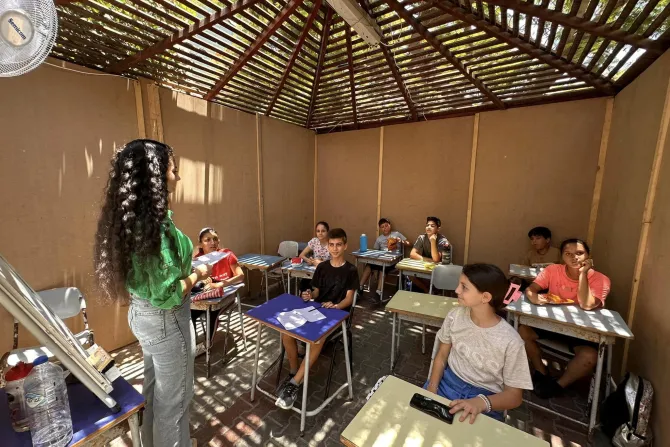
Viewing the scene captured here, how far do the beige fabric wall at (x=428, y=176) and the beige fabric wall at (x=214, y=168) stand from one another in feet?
10.2

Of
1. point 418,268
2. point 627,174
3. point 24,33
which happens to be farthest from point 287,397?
point 627,174

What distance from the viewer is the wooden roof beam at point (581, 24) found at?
2504mm

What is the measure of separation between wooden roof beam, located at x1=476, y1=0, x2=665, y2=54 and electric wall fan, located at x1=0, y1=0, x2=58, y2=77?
336cm

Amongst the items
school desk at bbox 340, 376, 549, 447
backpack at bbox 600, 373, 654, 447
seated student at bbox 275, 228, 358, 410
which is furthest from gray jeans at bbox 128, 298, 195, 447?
backpack at bbox 600, 373, 654, 447

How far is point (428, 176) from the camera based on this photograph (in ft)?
18.8

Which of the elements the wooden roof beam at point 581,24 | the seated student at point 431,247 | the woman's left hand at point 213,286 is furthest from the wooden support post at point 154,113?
the seated student at point 431,247

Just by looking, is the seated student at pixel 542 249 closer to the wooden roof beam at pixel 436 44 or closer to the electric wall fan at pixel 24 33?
the wooden roof beam at pixel 436 44

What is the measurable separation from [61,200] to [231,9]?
300 centimetres

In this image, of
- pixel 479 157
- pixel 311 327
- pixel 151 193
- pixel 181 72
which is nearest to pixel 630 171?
pixel 479 157

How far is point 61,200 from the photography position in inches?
124

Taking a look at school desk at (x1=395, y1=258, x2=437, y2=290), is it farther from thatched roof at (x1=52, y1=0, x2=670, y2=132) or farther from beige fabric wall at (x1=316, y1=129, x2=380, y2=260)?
thatched roof at (x1=52, y1=0, x2=670, y2=132)

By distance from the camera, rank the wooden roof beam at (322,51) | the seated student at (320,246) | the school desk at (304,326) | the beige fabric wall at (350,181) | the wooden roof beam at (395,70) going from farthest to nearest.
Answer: the beige fabric wall at (350,181), the seated student at (320,246), the wooden roof beam at (322,51), the wooden roof beam at (395,70), the school desk at (304,326)

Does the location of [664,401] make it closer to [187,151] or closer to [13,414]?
[13,414]

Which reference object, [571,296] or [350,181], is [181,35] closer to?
[350,181]
